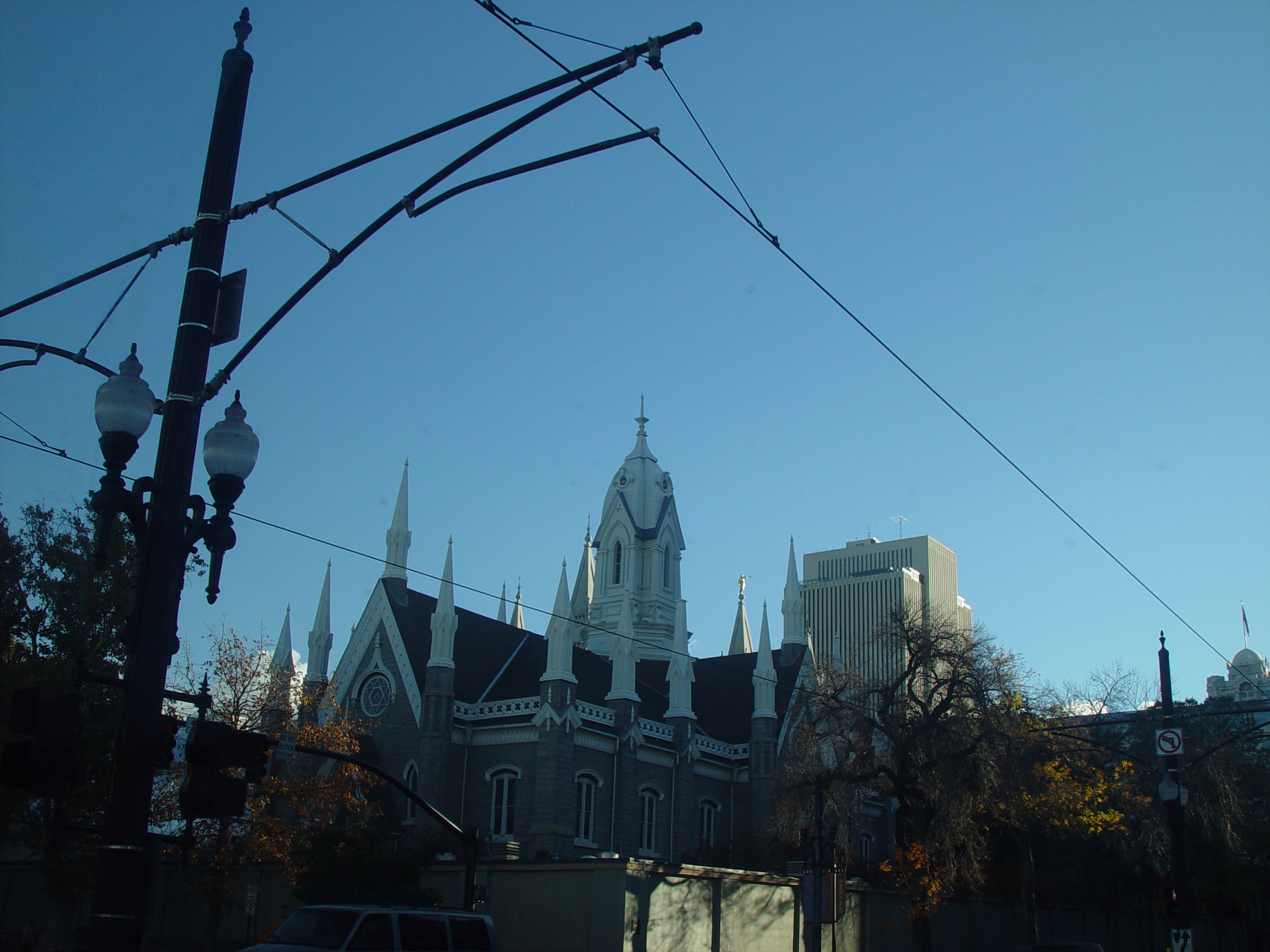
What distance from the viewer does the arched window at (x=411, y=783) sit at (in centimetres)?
4469

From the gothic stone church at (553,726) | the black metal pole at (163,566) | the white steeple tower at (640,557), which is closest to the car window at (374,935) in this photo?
the black metal pole at (163,566)

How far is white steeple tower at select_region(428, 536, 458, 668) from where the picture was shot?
151ft

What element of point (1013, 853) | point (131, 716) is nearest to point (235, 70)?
point (131, 716)

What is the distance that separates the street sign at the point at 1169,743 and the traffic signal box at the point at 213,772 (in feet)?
64.5

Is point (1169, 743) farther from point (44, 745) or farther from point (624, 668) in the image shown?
point (624, 668)

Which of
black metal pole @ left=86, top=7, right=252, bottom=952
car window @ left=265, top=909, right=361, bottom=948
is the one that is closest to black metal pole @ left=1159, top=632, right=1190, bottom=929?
car window @ left=265, top=909, right=361, bottom=948

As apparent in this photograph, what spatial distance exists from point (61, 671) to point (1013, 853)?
36296 millimetres

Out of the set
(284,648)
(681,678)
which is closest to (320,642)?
(284,648)

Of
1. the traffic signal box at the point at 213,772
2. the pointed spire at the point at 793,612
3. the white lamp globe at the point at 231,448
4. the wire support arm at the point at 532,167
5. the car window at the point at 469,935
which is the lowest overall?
the car window at the point at 469,935

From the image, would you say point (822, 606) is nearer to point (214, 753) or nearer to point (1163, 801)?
point (1163, 801)

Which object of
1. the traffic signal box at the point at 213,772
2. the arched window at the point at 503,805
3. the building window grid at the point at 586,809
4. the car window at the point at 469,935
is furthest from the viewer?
the building window grid at the point at 586,809

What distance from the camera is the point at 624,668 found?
4912 centimetres

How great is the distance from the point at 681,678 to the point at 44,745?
45696 millimetres

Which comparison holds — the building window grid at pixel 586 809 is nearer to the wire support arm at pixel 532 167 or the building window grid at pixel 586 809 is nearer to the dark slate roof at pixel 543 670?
the dark slate roof at pixel 543 670
